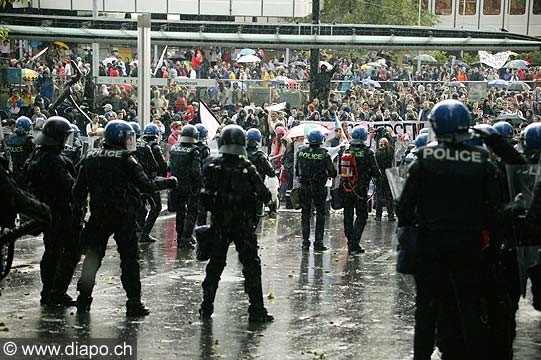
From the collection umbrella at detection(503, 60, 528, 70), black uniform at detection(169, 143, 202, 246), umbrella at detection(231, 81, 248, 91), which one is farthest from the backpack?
umbrella at detection(503, 60, 528, 70)

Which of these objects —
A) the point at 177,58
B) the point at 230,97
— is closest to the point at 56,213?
the point at 230,97

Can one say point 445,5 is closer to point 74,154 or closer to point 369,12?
point 369,12

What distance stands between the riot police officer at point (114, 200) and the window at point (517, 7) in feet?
221

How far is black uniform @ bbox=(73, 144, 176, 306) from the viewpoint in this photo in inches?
458

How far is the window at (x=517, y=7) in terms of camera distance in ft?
250

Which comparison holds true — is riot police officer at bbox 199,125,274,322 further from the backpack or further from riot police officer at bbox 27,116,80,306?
the backpack

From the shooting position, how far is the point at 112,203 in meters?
11.7

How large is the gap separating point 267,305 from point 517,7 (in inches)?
2639

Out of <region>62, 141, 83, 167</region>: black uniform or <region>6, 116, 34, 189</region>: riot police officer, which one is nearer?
<region>62, 141, 83, 167</region>: black uniform

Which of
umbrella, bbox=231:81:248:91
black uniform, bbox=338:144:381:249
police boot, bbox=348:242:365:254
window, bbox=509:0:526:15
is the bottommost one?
police boot, bbox=348:242:365:254

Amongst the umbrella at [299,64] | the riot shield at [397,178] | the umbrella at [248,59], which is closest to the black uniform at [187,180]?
the riot shield at [397,178]

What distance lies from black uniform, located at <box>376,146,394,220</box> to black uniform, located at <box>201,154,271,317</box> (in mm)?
10232

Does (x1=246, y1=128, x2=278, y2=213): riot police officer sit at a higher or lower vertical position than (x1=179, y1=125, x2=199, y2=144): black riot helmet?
lower

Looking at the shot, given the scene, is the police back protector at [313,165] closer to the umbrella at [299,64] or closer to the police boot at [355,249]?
the police boot at [355,249]
